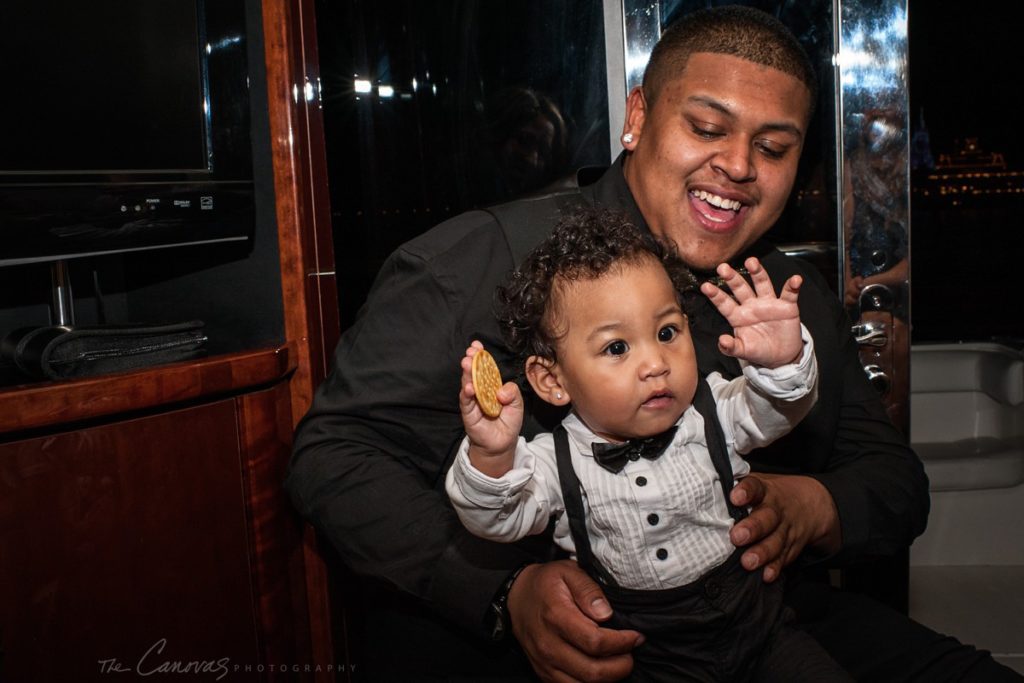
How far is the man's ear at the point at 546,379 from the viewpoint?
4.51 ft

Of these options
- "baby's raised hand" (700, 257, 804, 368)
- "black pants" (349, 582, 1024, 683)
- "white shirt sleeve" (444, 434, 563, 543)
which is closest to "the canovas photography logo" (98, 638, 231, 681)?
"black pants" (349, 582, 1024, 683)

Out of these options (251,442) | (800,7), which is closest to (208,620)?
(251,442)

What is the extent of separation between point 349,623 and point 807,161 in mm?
1860

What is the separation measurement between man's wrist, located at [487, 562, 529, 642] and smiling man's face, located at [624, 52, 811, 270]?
2.58 ft

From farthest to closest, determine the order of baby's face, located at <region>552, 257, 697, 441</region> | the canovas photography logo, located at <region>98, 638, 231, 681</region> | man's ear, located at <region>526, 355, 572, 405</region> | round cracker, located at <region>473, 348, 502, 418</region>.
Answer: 1. the canovas photography logo, located at <region>98, 638, 231, 681</region>
2. man's ear, located at <region>526, 355, 572, 405</region>
3. baby's face, located at <region>552, 257, 697, 441</region>
4. round cracker, located at <region>473, 348, 502, 418</region>

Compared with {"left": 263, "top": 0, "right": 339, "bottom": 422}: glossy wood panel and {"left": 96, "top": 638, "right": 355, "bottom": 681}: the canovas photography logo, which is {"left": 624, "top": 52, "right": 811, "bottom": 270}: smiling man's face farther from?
{"left": 96, "top": 638, "right": 355, "bottom": 681}: the canovas photography logo

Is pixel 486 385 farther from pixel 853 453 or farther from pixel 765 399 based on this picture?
pixel 853 453

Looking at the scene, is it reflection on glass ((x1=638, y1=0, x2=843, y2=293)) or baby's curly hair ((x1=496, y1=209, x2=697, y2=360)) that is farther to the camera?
reflection on glass ((x1=638, y1=0, x2=843, y2=293))

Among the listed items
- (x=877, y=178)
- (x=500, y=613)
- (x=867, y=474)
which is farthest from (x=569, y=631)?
(x=877, y=178)

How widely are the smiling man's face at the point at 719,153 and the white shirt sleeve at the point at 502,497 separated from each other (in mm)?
691

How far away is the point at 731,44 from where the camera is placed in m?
1.74

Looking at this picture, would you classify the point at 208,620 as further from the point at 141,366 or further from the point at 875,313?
the point at 875,313

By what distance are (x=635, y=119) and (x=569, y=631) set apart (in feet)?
3.84

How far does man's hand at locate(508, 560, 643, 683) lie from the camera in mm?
1298
